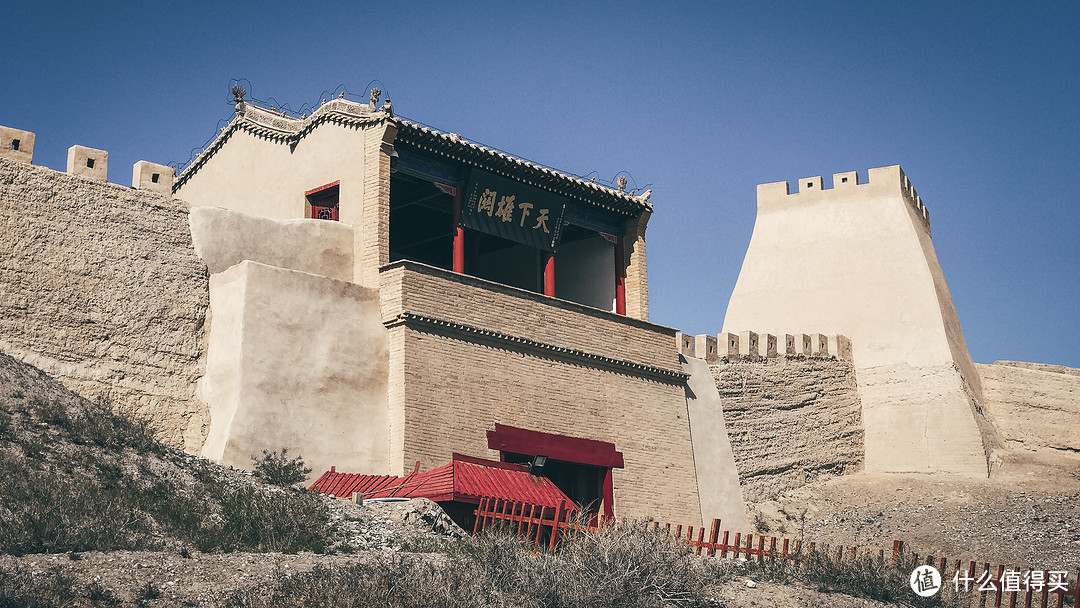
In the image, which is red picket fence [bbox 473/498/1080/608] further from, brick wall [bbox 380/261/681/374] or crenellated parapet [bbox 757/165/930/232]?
crenellated parapet [bbox 757/165/930/232]

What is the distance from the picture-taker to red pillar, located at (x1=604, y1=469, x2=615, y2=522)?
24219 mm

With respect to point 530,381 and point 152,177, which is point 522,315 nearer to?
point 530,381

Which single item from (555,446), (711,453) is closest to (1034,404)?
(711,453)

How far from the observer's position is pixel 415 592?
13320 millimetres

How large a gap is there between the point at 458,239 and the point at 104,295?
23.1ft

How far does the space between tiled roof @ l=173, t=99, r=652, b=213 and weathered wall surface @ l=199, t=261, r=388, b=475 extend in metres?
3.56

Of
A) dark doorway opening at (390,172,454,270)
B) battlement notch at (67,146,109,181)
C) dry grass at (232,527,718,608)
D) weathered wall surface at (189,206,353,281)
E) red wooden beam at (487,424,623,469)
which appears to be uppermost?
dark doorway opening at (390,172,454,270)

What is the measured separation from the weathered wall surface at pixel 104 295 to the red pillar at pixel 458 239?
4970mm

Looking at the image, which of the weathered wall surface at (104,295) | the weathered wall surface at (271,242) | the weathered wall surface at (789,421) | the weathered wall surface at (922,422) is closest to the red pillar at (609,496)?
the weathered wall surface at (789,421)

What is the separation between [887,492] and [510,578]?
16.5 meters

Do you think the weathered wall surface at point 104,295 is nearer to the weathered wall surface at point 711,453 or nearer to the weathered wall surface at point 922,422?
the weathered wall surface at point 711,453

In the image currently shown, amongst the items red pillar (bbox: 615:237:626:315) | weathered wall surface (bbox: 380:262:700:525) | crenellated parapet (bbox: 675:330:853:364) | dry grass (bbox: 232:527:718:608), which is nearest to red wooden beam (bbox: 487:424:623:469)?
weathered wall surface (bbox: 380:262:700:525)

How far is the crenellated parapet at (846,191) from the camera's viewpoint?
114ft

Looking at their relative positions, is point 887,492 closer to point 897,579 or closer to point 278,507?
point 897,579
